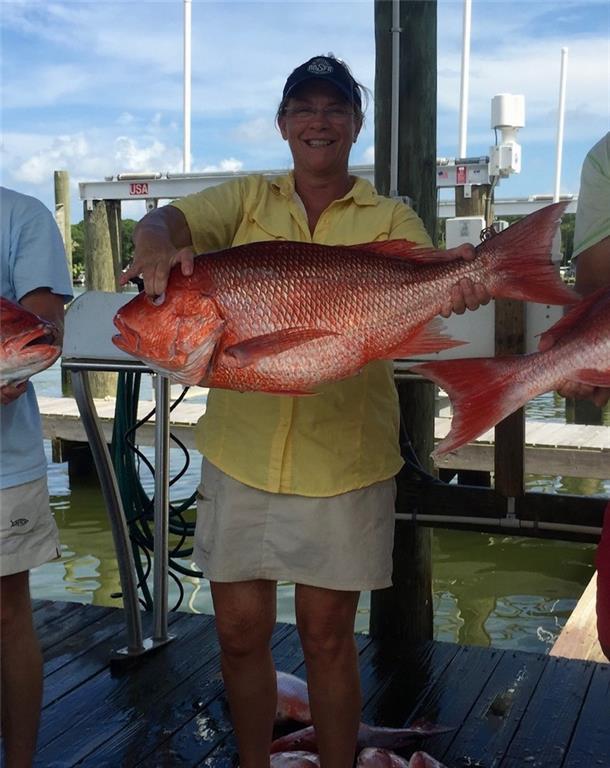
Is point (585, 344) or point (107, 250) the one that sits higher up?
point (585, 344)

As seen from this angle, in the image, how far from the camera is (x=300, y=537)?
230 centimetres

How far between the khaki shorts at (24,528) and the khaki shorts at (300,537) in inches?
16.5

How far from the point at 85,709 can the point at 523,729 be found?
1.51m

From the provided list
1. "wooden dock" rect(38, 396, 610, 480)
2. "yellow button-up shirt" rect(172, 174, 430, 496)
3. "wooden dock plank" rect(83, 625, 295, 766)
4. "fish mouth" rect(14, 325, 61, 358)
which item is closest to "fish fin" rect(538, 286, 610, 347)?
"yellow button-up shirt" rect(172, 174, 430, 496)

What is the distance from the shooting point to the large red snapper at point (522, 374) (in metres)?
1.87

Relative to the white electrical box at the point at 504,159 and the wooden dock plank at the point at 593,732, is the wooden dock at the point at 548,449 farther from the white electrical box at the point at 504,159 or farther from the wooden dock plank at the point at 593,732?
the white electrical box at the point at 504,159

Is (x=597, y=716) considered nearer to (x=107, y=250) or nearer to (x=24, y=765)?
(x=24, y=765)

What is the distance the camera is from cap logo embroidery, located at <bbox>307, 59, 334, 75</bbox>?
232 centimetres

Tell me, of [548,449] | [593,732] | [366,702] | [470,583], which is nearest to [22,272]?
[366,702]

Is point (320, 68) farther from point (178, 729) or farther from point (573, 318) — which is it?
point (178, 729)

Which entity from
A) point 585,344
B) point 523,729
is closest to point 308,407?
point 585,344

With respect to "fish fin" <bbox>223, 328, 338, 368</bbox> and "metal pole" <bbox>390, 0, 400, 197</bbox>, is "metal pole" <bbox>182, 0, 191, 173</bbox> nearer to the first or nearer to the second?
"metal pole" <bbox>390, 0, 400, 197</bbox>

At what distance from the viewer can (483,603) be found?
281 inches

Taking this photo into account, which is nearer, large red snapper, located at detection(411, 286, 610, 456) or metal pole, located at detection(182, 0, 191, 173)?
large red snapper, located at detection(411, 286, 610, 456)
